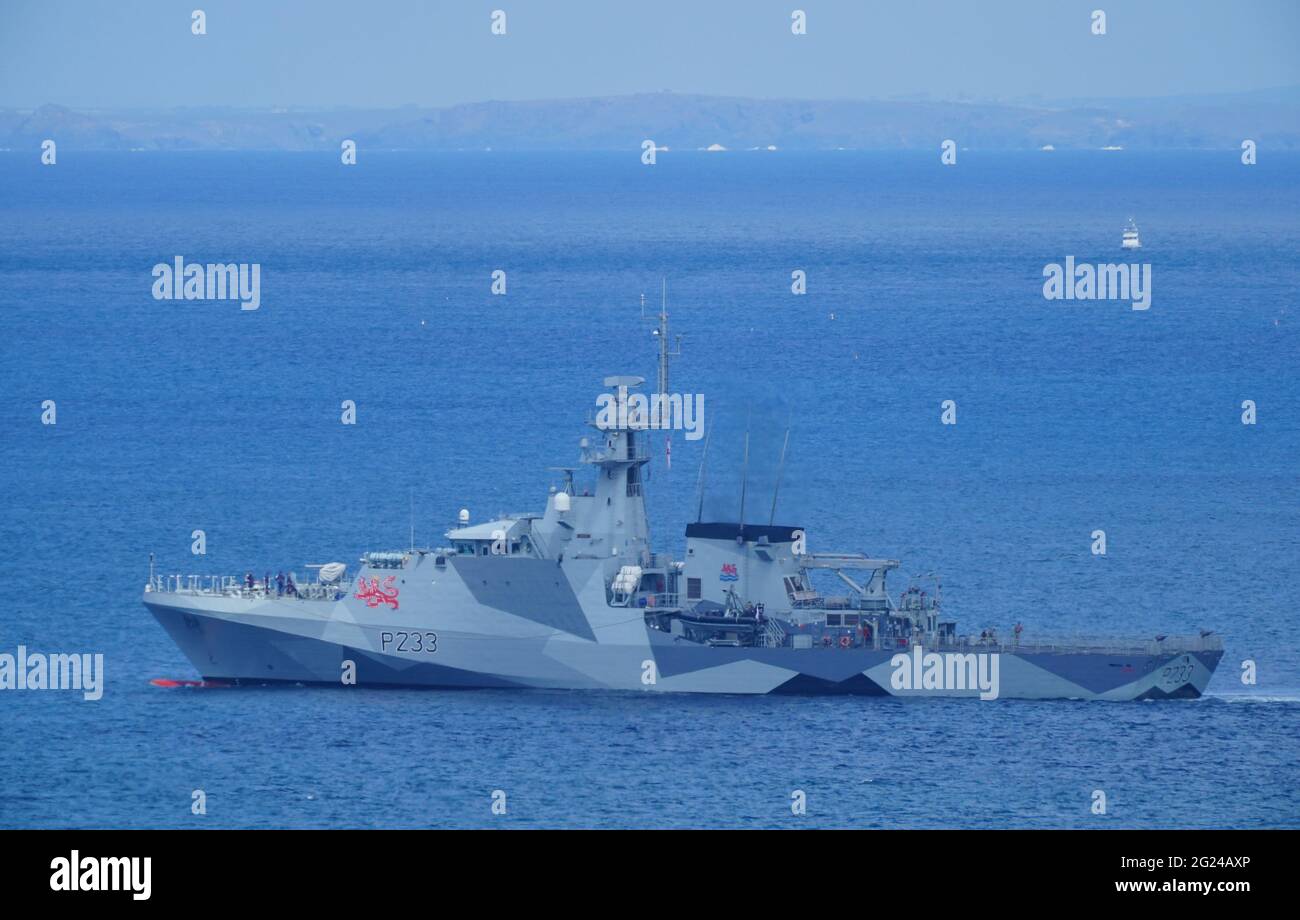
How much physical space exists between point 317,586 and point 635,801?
13.7 metres

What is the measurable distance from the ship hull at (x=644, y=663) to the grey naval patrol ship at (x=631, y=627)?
3cm

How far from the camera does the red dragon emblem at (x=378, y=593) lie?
6141 cm

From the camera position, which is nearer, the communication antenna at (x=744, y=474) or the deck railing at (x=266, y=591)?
the communication antenna at (x=744, y=474)

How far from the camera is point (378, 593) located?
6153 centimetres

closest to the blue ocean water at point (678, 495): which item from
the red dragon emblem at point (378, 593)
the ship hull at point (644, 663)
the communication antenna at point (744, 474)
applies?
the communication antenna at point (744, 474)

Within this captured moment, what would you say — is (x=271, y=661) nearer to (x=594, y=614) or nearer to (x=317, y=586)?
(x=317, y=586)

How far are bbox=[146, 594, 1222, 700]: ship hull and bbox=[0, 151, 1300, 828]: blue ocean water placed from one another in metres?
0.64

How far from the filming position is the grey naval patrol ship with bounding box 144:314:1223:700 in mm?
60125

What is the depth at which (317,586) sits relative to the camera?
6303 cm

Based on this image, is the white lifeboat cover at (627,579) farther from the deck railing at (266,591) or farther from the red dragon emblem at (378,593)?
the deck railing at (266,591)

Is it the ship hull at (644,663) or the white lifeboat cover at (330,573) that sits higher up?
the white lifeboat cover at (330,573)

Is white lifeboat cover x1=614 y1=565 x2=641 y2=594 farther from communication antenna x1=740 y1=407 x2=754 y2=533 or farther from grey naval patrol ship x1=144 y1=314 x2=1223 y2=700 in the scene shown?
communication antenna x1=740 y1=407 x2=754 y2=533

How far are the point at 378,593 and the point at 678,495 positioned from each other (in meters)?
A: 23.7

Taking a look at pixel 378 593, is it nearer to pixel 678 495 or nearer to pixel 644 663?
pixel 644 663
